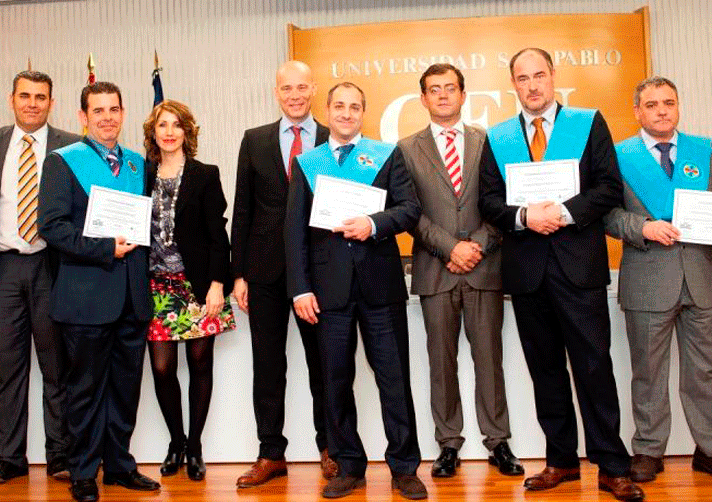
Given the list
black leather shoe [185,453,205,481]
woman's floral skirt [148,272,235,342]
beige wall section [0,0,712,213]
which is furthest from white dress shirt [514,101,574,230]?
beige wall section [0,0,712,213]

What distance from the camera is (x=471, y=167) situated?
3.58m

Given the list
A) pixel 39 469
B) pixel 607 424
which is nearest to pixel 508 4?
pixel 607 424

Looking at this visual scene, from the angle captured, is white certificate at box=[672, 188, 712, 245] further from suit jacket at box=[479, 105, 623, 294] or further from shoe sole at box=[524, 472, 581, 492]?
shoe sole at box=[524, 472, 581, 492]

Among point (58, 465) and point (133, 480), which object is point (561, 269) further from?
point (58, 465)

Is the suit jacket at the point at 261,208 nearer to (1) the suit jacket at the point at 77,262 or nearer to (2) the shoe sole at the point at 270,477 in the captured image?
(1) the suit jacket at the point at 77,262

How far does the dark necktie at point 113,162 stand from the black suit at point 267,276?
1.65 ft

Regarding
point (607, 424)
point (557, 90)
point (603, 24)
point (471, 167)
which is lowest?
point (607, 424)

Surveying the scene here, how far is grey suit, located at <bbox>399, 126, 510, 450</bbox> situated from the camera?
354 centimetres

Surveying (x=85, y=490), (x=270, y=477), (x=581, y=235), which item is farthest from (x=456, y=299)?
(x=85, y=490)

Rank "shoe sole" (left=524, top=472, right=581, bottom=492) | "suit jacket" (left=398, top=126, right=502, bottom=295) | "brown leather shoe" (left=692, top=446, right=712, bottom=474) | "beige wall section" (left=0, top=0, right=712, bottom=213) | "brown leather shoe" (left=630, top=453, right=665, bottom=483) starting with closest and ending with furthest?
"shoe sole" (left=524, top=472, right=581, bottom=492)
"brown leather shoe" (left=630, top=453, right=665, bottom=483)
"brown leather shoe" (left=692, top=446, right=712, bottom=474)
"suit jacket" (left=398, top=126, right=502, bottom=295)
"beige wall section" (left=0, top=0, right=712, bottom=213)

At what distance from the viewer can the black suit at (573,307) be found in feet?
10.2

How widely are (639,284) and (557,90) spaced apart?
323cm

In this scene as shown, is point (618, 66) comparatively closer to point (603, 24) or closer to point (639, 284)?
point (603, 24)

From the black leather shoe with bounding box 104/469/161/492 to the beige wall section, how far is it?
3.57 metres
